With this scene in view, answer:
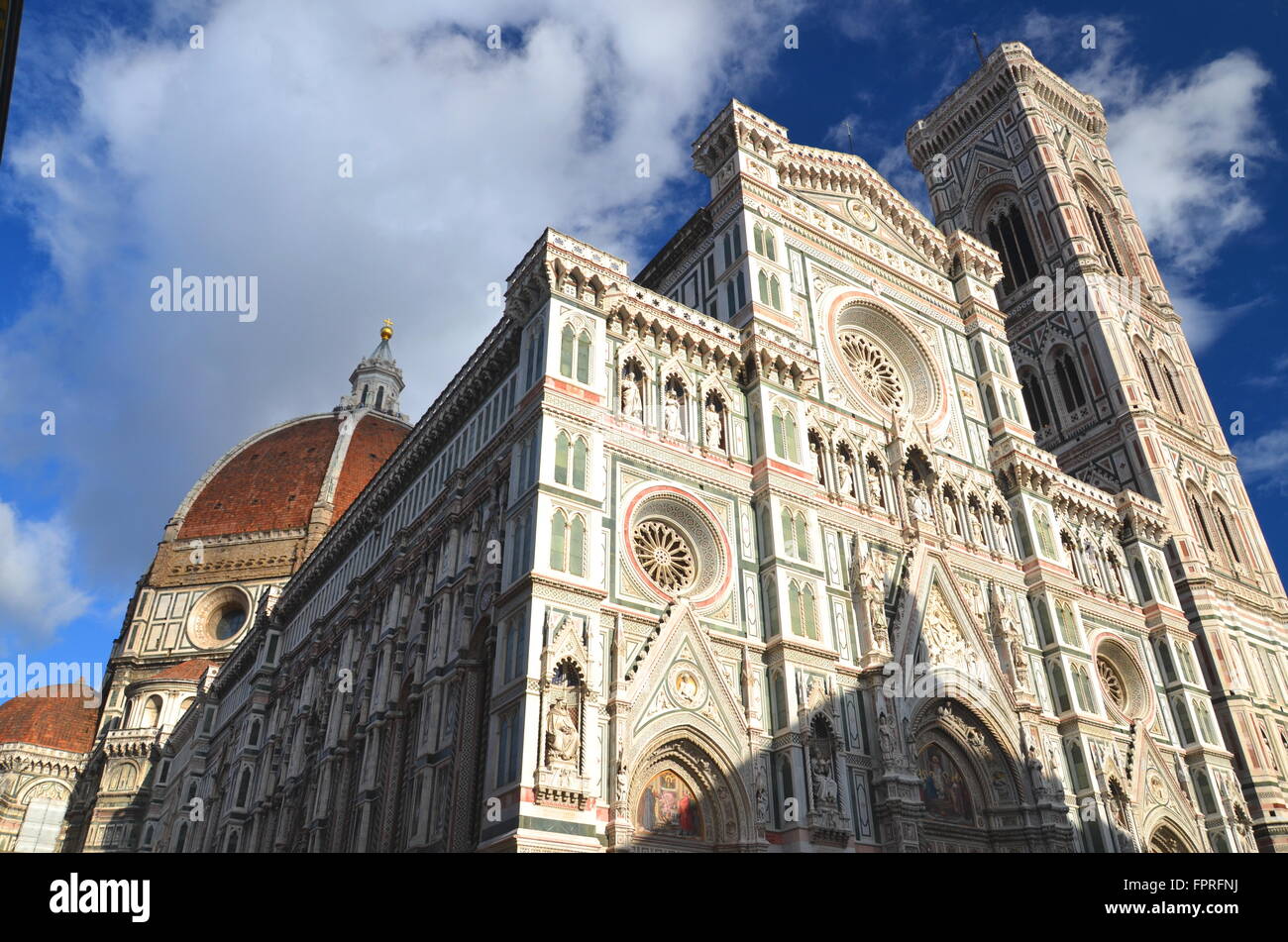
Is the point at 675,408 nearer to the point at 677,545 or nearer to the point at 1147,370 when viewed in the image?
the point at 677,545

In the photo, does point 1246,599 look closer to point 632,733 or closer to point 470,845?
point 632,733

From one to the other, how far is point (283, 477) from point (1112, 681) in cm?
6259

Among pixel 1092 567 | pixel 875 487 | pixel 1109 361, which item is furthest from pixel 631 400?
pixel 1109 361

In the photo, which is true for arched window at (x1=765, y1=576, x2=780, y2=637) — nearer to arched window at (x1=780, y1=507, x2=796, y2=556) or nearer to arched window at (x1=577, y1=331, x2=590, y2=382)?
arched window at (x1=780, y1=507, x2=796, y2=556)

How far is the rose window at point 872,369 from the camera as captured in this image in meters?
30.9

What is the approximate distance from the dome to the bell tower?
208ft

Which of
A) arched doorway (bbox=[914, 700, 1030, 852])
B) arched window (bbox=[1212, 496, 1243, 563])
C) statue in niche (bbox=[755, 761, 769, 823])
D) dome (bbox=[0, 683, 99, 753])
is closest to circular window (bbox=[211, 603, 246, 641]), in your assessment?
dome (bbox=[0, 683, 99, 753])

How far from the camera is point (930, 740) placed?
24391 millimetres

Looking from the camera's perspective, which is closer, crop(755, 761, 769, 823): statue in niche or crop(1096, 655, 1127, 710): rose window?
crop(755, 761, 769, 823): statue in niche

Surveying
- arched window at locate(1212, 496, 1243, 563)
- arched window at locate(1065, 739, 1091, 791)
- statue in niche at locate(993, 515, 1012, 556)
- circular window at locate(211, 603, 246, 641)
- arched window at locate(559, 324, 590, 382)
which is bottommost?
arched window at locate(1065, 739, 1091, 791)

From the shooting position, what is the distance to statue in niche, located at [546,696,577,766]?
17969 millimetres

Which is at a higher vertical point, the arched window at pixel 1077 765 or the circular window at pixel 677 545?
the circular window at pixel 677 545

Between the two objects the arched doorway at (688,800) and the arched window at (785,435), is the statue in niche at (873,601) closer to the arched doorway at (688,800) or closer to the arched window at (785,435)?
the arched window at (785,435)

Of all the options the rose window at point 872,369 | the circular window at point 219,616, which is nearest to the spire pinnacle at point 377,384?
the circular window at point 219,616
